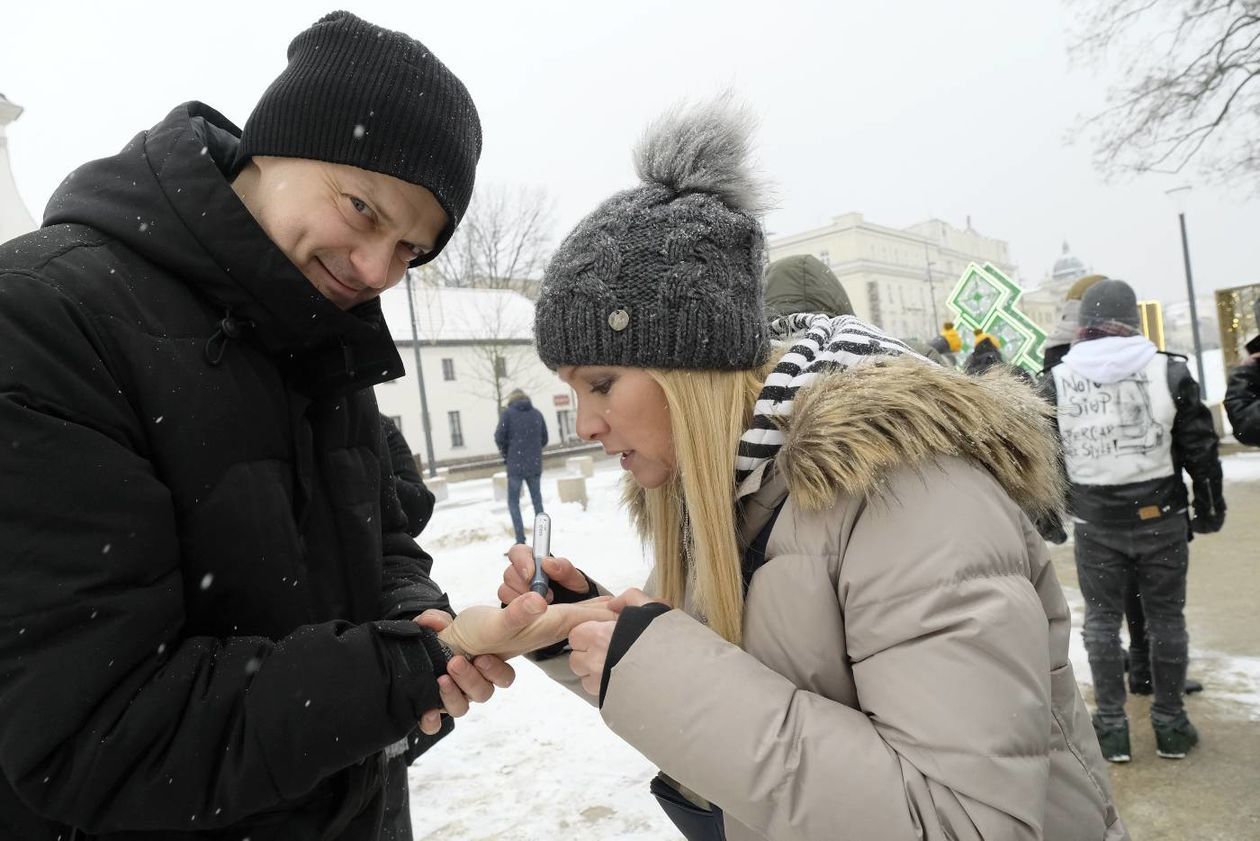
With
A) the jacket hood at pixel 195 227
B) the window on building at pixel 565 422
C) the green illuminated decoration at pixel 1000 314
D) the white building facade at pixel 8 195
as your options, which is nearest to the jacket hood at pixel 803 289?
the jacket hood at pixel 195 227

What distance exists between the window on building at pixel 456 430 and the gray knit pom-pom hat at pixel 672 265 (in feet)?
123

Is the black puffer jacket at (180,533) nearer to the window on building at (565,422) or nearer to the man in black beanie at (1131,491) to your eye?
the man in black beanie at (1131,491)

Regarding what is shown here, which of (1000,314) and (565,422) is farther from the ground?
(1000,314)

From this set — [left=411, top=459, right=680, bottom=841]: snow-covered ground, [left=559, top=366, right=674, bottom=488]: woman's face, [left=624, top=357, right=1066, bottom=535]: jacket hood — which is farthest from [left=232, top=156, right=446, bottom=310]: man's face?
[left=411, top=459, right=680, bottom=841]: snow-covered ground

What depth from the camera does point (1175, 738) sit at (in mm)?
3812

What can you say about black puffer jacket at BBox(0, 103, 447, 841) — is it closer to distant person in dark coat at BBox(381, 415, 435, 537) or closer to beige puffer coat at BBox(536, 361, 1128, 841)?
beige puffer coat at BBox(536, 361, 1128, 841)

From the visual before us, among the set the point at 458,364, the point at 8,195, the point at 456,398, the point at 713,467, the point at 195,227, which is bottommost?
the point at 713,467

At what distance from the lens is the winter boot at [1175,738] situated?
12.5ft

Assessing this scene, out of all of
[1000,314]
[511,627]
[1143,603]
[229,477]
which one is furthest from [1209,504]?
[229,477]

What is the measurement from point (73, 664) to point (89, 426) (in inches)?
13.5

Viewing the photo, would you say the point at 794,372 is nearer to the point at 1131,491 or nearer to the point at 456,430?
the point at 1131,491

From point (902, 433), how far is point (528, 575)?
1.05 meters

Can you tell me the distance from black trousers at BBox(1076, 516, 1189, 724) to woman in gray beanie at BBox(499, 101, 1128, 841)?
8.94 ft

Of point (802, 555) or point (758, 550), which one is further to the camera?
point (758, 550)
